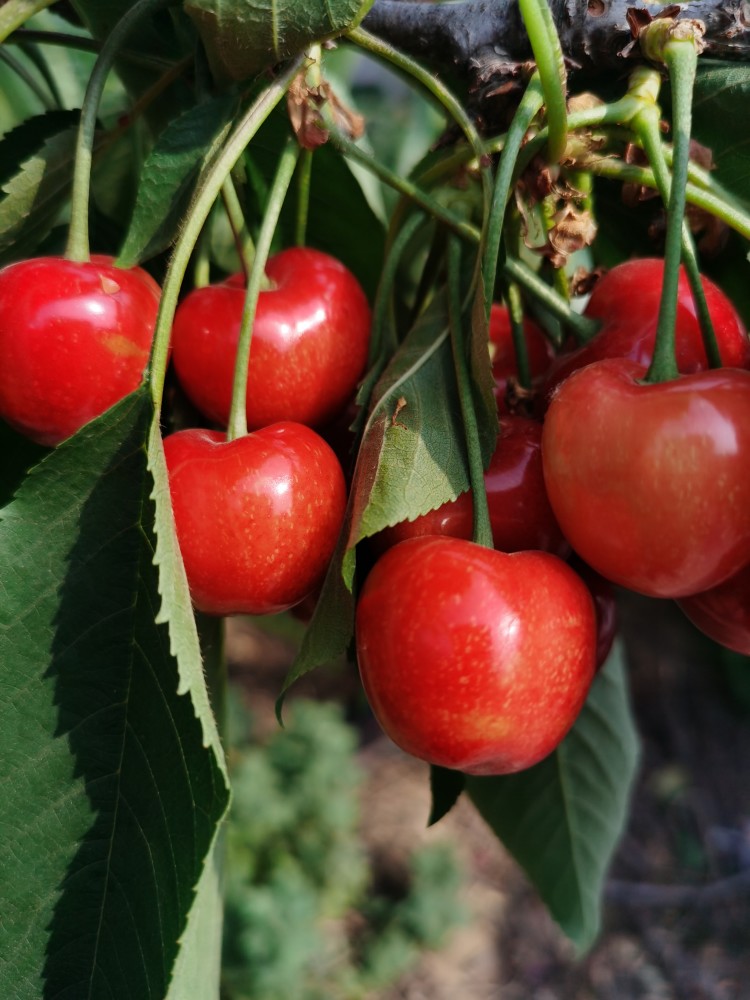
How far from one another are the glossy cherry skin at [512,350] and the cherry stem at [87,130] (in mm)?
272

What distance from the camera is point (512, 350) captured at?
678 millimetres

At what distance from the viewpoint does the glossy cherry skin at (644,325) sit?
56 centimetres

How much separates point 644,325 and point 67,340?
33 cm

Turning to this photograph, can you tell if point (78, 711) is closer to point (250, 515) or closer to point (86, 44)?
point (250, 515)

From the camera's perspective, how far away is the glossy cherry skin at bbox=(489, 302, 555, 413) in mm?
672

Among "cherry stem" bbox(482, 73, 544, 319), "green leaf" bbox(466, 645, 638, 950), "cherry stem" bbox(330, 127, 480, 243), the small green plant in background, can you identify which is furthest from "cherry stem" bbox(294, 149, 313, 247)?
the small green plant in background

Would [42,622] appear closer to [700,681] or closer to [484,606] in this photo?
[484,606]

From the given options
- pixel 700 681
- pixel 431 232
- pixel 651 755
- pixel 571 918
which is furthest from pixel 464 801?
pixel 431 232

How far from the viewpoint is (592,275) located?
2.22ft

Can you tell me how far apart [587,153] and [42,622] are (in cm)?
41

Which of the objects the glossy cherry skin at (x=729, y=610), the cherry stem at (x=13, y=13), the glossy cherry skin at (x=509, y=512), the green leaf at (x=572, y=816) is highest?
the cherry stem at (x=13, y=13)

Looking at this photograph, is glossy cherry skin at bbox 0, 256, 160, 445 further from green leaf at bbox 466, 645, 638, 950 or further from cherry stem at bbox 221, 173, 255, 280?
green leaf at bbox 466, 645, 638, 950

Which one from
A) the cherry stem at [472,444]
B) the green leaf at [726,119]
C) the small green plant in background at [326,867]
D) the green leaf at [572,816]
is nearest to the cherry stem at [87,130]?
the cherry stem at [472,444]

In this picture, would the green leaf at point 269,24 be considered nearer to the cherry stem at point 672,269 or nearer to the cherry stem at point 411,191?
the cherry stem at point 411,191
